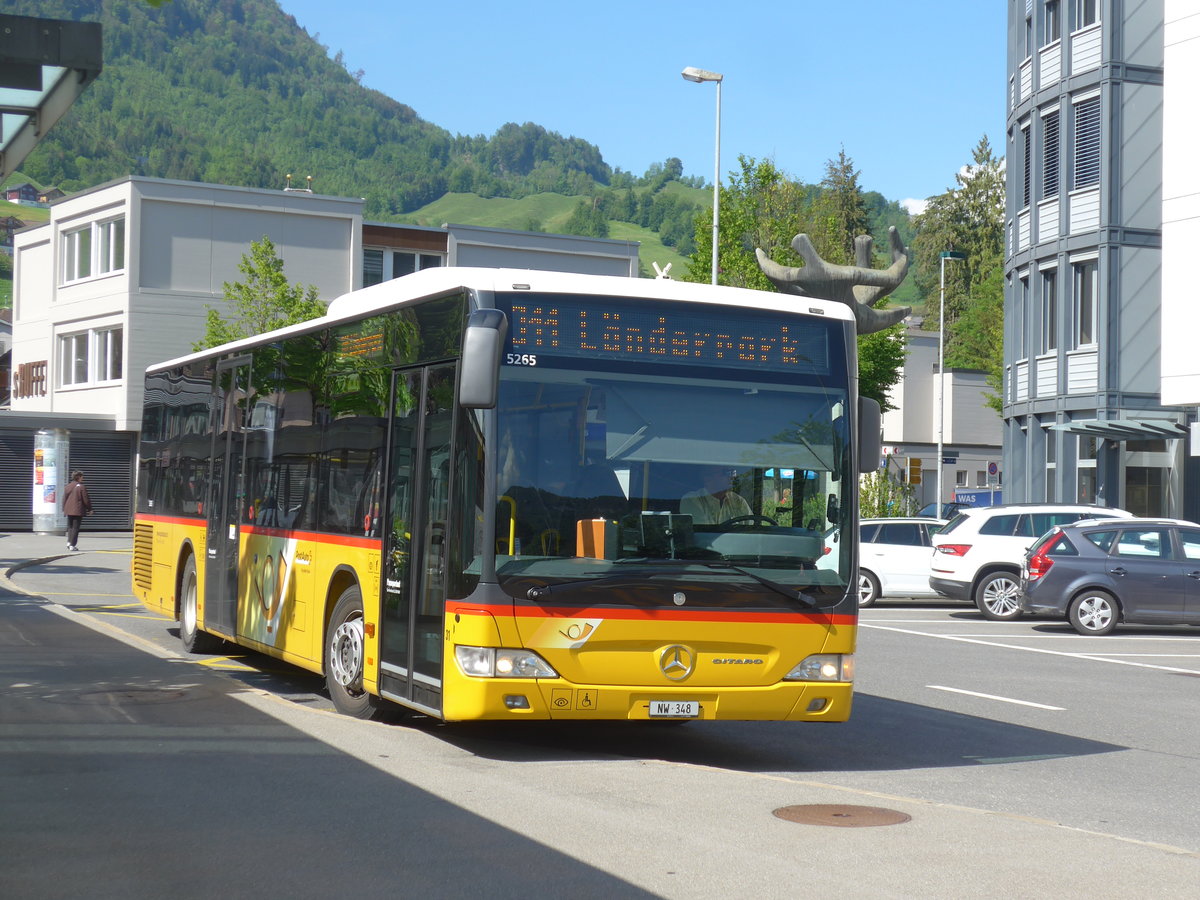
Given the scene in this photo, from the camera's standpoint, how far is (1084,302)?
115ft

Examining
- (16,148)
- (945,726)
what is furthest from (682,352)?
(16,148)

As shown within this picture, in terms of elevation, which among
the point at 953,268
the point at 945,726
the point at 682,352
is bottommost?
the point at 945,726

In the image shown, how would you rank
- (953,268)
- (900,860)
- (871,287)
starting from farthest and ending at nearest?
(953,268) → (871,287) → (900,860)

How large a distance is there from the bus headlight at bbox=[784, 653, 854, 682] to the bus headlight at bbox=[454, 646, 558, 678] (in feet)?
5.07

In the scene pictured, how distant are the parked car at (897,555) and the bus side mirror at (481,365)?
59.9 feet

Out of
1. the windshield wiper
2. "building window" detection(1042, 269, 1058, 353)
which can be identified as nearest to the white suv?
"building window" detection(1042, 269, 1058, 353)

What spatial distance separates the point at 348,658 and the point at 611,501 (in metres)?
2.91

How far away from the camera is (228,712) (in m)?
11.2

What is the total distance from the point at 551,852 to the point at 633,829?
2.12 ft

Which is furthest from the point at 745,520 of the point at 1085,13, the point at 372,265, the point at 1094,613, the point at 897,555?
the point at 372,265

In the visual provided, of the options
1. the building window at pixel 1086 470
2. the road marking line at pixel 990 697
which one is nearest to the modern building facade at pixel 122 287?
the building window at pixel 1086 470

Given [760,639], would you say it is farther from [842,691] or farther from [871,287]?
[871,287]

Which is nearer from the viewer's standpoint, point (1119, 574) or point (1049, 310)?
point (1119, 574)

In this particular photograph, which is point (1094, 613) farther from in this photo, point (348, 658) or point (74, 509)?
point (74, 509)
